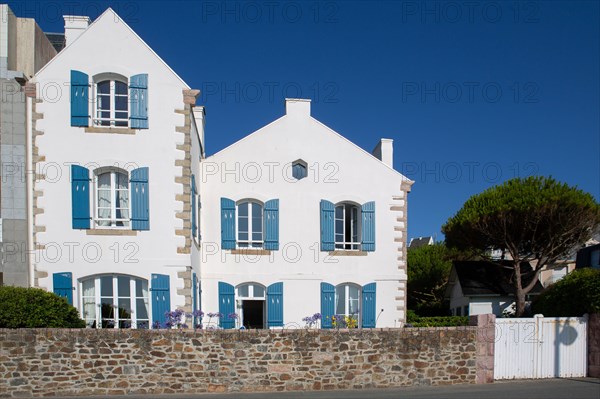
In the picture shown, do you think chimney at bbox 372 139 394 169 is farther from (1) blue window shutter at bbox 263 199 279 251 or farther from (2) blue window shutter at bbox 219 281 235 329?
(2) blue window shutter at bbox 219 281 235 329

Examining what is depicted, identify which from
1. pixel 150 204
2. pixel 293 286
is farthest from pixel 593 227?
pixel 150 204

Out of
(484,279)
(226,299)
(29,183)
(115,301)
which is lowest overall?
(484,279)

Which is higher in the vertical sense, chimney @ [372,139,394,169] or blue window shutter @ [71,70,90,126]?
blue window shutter @ [71,70,90,126]

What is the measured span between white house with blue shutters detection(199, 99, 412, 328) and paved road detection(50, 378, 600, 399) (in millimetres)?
6172

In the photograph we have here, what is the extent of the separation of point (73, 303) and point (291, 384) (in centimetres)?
648

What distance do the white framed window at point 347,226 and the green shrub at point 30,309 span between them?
9794 millimetres

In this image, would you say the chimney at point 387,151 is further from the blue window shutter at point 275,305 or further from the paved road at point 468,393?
the paved road at point 468,393

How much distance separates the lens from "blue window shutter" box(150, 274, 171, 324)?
48.8 ft

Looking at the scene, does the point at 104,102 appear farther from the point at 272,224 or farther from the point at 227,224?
the point at 272,224

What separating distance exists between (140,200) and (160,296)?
106 inches

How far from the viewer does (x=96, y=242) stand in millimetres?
14844

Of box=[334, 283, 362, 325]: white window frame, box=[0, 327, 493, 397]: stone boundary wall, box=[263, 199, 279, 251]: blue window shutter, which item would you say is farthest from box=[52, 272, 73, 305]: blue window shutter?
box=[334, 283, 362, 325]: white window frame

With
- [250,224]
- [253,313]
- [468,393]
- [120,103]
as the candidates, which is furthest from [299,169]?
[468,393]

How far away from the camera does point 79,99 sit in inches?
593
